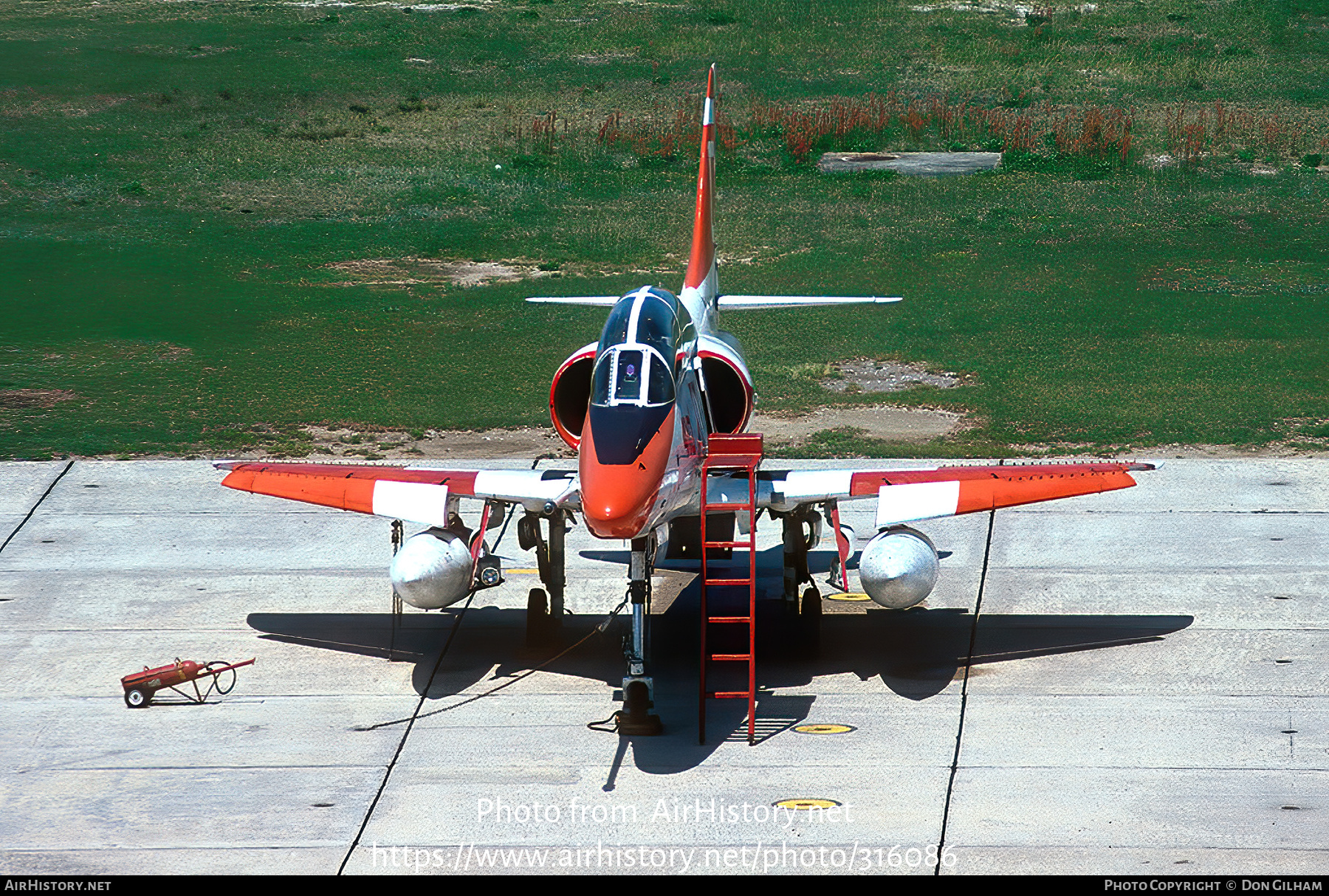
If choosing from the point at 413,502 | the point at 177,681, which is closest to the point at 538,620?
the point at 413,502

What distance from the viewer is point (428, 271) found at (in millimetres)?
32062

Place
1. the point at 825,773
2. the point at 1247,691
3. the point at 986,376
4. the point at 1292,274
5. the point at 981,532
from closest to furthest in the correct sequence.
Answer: the point at 825,773 → the point at 1247,691 → the point at 981,532 → the point at 986,376 → the point at 1292,274

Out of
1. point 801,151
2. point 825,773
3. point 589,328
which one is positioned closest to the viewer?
point 825,773

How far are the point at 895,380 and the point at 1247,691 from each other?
37.4 feet

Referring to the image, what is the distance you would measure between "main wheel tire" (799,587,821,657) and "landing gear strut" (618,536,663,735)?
91.5 inches

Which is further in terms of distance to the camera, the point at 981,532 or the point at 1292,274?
the point at 1292,274

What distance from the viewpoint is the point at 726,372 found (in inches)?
671

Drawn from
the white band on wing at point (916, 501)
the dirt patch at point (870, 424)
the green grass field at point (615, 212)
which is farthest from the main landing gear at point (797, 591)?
the dirt patch at point (870, 424)

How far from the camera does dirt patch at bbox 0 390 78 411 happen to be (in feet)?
80.8

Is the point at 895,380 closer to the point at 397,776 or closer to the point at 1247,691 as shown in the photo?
the point at 1247,691

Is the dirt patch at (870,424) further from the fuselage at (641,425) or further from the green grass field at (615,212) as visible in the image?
the fuselage at (641,425)

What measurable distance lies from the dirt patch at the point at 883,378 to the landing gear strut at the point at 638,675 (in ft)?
37.9

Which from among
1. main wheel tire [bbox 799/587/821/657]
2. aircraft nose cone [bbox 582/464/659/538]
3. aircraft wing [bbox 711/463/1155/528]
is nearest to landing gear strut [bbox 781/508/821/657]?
main wheel tire [bbox 799/587/821/657]

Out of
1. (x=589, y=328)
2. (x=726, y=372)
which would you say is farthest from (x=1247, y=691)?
(x=589, y=328)
